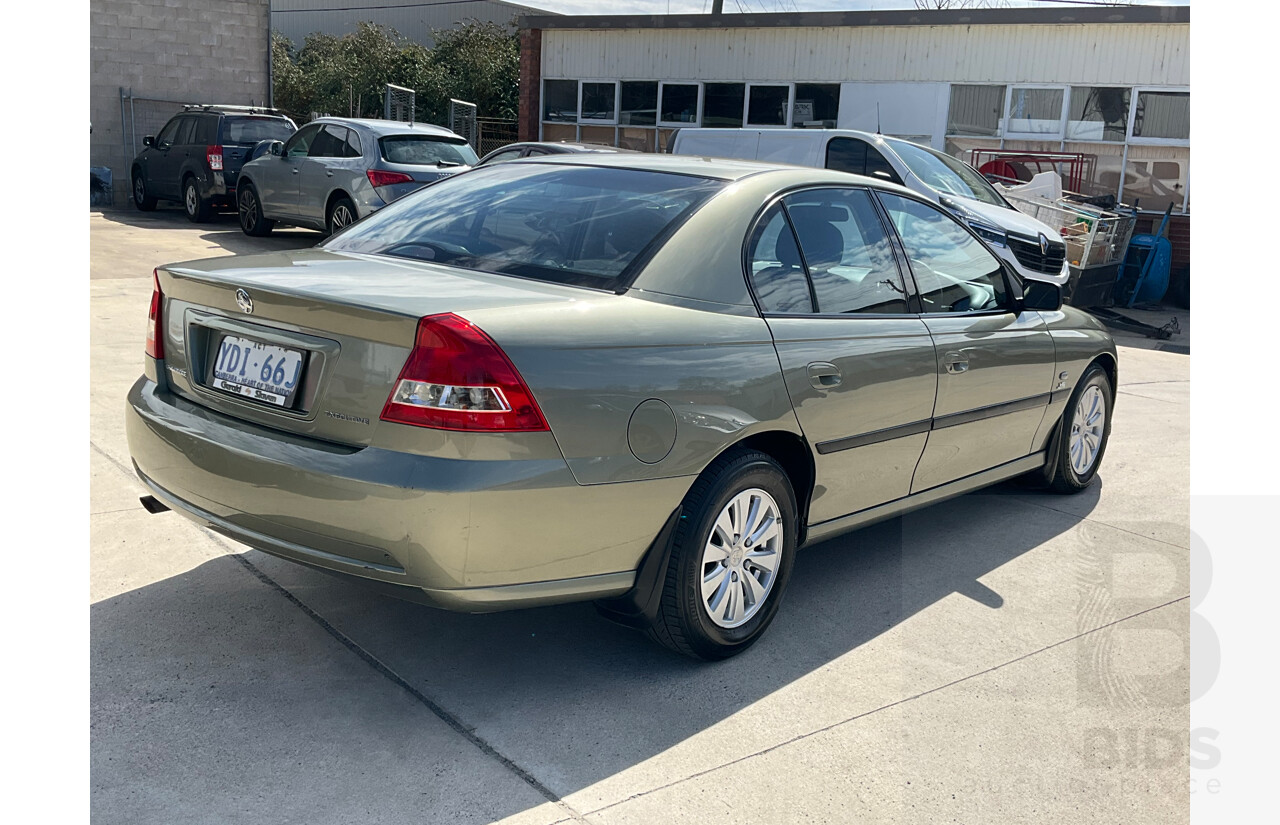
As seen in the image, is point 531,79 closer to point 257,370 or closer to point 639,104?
point 639,104

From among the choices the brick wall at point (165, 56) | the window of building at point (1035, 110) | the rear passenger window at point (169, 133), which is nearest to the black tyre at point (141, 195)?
the rear passenger window at point (169, 133)

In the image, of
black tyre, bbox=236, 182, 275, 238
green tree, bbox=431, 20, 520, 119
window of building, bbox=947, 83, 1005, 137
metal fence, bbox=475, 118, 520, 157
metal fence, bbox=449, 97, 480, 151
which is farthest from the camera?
green tree, bbox=431, 20, 520, 119

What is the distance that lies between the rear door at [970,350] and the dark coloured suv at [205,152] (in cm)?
1344

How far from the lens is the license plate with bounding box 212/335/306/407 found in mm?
3150

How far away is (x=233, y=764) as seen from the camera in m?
2.88

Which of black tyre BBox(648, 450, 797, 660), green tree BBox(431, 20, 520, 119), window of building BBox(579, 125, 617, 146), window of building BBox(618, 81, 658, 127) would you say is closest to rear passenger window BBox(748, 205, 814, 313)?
black tyre BBox(648, 450, 797, 660)

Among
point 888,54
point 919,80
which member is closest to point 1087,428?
point 919,80

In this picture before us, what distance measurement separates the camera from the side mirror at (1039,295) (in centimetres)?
502

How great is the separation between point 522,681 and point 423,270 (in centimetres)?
131

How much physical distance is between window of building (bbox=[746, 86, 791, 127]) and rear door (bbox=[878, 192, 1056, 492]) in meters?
15.6

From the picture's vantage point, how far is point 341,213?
1329cm

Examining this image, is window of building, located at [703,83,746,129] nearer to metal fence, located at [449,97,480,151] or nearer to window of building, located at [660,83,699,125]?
window of building, located at [660,83,699,125]

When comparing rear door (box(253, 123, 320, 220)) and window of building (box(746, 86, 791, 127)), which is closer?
rear door (box(253, 123, 320, 220))

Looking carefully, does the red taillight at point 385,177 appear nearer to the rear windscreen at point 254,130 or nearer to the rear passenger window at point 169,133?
the rear windscreen at point 254,130
